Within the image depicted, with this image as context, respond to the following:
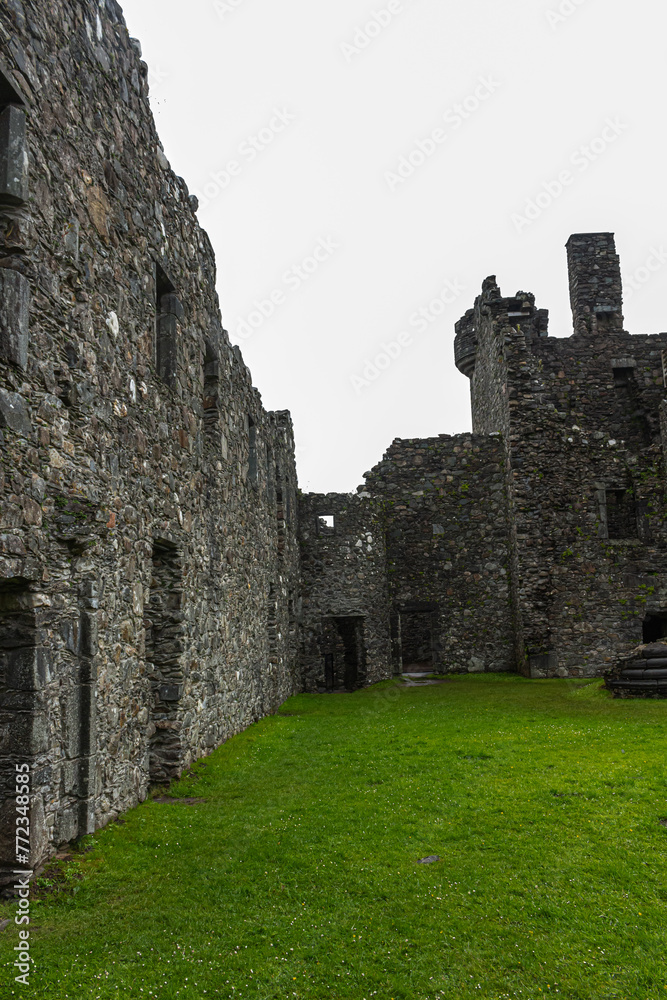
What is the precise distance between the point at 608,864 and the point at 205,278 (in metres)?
9.04

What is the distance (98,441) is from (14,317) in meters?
1.51

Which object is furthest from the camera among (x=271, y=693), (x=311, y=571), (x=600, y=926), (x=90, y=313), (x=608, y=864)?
(x=311, y=571)

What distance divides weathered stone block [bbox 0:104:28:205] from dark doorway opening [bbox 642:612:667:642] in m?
19.0

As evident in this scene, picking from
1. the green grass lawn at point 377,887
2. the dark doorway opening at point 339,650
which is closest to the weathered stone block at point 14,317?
the green grass lawn at point 377,887

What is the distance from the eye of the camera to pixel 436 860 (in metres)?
5.39

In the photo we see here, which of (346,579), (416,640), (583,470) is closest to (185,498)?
(346,579)

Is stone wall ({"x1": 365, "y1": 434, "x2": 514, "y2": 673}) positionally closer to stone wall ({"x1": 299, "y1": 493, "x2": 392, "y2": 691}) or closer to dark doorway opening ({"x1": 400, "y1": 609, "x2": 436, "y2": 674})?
stone wall ({"x1": 299, "y1": 493, "x2": 392, "y2": 691})

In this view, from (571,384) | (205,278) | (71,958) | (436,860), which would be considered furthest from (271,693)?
(571,384)

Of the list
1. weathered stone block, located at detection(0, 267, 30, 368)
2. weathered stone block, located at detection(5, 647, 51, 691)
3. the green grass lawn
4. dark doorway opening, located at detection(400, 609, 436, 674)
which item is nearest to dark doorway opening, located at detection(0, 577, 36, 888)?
weathered stone block, located at detection(5, 647, 51, 691)

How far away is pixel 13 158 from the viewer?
191 inches

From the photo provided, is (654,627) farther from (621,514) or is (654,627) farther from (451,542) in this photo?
(451,542)

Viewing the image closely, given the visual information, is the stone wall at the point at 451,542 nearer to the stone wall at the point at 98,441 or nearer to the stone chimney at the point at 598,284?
the stone chimney at the point at 598,284

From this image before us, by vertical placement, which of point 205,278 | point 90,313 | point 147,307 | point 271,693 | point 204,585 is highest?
point 205,278

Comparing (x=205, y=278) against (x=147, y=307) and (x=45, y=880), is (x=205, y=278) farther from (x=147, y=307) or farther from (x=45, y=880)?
(x=45, y=880)
